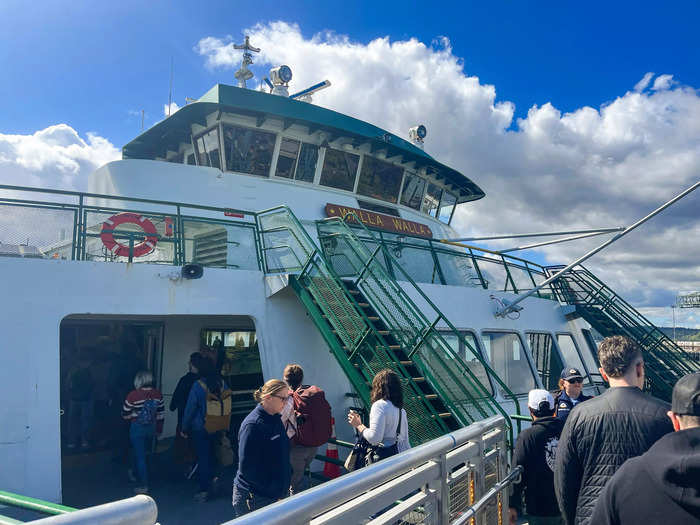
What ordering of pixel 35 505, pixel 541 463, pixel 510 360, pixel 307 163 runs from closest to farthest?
1. pixel 35 505
2. pixel 541 463
3. pixel 510 360
4. pixel 307 163

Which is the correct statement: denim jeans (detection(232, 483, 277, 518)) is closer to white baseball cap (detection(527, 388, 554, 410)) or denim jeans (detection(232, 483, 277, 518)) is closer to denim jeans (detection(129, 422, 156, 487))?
white baseball cap (detection(527, 388, 554, 410))

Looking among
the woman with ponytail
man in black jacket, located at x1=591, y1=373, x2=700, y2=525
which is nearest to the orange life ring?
the woman with ponytail

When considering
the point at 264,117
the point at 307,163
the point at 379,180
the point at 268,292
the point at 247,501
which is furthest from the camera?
the point at 379,180

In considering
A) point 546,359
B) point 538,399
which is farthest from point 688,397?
point 546,359

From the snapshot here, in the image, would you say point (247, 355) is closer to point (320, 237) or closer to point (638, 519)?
point (320, 237)

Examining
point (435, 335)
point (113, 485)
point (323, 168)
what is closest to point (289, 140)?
point (323, 168)

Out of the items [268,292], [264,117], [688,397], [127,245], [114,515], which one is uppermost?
[264,117]

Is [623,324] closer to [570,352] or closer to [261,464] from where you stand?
[570,352]

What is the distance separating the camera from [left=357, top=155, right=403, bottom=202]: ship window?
12062mm

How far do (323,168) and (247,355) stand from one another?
4.46 metres

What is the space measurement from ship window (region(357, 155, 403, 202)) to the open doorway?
566 centimetres

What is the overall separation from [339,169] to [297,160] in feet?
3.49

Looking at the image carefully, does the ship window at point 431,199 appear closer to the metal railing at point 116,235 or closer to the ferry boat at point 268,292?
the ferry boat at point 268,292

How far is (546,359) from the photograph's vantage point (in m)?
10.6
